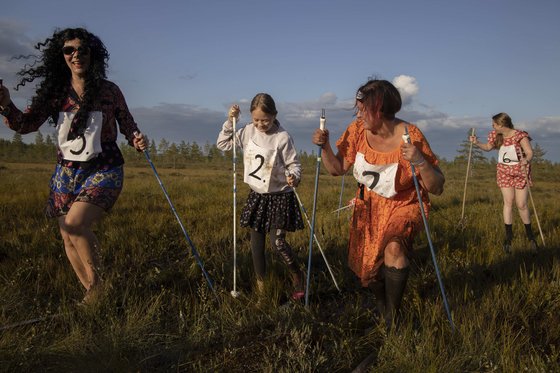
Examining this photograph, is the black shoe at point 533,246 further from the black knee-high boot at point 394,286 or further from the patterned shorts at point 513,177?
the black knee-high boot at point 394,286

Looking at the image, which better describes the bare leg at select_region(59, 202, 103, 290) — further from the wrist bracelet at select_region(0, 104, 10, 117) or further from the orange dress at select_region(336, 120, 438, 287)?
the orange dress at select_region(336, 120, 438, 287)

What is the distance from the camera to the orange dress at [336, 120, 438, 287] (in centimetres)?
312

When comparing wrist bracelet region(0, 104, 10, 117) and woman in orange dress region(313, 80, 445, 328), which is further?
wrist bracelet region(0, 104, 10, 117)

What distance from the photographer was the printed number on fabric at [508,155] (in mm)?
6965

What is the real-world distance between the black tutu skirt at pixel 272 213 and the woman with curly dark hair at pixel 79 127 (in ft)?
4.14

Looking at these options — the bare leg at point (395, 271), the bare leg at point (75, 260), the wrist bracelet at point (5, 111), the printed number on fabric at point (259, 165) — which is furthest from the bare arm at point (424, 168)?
the wrist bracelet at point (5, 111)

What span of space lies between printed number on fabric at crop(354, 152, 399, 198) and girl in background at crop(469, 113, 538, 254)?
4518 millimetres

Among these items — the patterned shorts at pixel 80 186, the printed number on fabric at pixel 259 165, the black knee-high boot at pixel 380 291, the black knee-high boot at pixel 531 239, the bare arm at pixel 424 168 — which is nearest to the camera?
the bare arm at pixel 424 168

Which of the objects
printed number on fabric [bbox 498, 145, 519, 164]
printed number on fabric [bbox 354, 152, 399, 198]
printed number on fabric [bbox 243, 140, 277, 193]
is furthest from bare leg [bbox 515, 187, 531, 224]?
printed number on fabric [bbox 243, 140, 277, 193]

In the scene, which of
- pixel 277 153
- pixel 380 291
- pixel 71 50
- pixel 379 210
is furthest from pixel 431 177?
pixel 71 50

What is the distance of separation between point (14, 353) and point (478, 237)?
6.17 m

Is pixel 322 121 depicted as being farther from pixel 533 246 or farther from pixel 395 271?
pixel 533 246

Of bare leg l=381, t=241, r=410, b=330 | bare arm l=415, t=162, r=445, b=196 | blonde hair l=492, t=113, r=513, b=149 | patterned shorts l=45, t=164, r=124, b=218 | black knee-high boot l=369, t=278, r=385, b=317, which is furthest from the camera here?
blonde hair l=492, t=113, r=513, b=149

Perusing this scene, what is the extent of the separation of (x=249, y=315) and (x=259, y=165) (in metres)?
1.51
